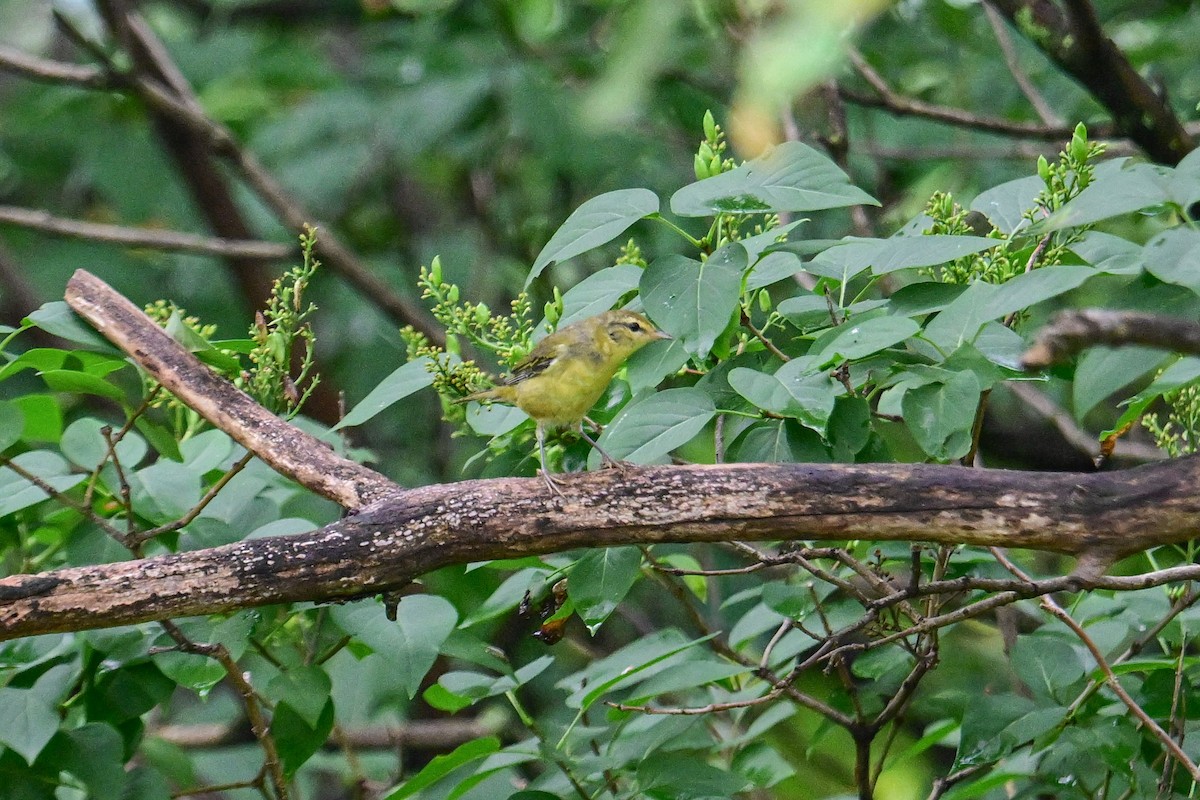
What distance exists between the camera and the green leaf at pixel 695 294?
167 cm

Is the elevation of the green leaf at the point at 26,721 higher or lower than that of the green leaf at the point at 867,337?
lower

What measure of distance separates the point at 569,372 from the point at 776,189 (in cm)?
67

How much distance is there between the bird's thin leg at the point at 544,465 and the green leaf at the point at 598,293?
0.82 ft

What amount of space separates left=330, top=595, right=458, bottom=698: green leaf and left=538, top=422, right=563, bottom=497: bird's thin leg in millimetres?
289

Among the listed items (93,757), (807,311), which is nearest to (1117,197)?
(807,311)

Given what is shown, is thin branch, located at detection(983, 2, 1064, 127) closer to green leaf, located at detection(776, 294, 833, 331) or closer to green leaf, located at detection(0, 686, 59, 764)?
green leaf, located at detection(776, 294, 833, 331)

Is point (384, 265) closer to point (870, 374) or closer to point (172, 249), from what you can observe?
point (172, 249)

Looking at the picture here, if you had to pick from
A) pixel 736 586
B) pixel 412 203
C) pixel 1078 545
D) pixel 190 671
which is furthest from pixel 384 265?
pixel 1078 545

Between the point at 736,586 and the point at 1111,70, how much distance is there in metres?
1.82

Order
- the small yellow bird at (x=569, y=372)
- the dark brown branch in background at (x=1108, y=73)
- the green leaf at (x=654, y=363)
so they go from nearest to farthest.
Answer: the green leaf at (x=654, y=363), the small yellow bird at (x=569, y=372), the dark brown branch in background at (x=1108, y=73)

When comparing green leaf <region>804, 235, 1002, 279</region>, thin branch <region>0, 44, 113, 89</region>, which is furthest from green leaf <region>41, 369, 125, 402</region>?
thin branch <region>0, 44, 113, 89</region>

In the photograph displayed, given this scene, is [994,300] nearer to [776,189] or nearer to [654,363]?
[776,189]

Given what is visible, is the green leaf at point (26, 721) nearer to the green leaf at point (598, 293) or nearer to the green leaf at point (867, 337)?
the green leaf at point (598, 293)

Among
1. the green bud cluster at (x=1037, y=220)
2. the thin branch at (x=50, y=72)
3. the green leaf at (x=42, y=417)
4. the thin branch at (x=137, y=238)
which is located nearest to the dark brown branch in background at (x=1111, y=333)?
the green bud cluster at (x=1037, y=220)
